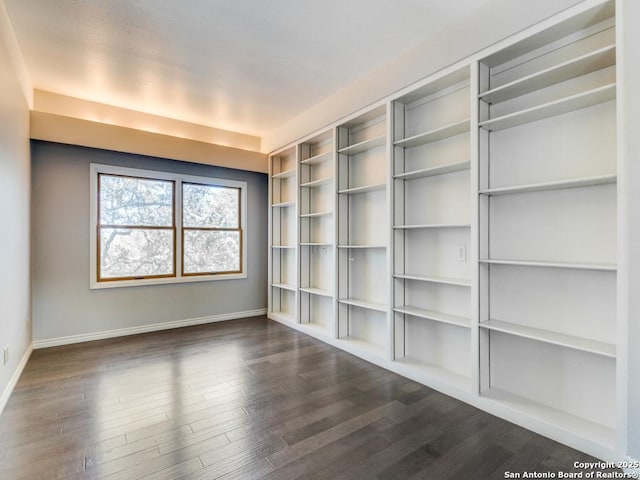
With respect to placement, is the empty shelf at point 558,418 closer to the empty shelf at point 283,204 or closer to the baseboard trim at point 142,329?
the empty shelf at point 283,204

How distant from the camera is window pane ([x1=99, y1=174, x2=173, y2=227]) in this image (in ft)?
13.9

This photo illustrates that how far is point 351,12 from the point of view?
250cm

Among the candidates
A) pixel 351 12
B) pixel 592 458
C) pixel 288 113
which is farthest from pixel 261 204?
pixel 592 458

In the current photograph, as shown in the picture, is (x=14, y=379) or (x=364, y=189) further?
(x=364, y=189)

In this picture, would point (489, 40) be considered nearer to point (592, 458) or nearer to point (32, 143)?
point (592, 458)

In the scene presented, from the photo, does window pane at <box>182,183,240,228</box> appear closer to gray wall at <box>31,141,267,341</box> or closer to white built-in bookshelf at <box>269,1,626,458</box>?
gray wall at <box>31,141,267,341</box>

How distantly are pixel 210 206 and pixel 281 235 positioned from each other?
1.19 m

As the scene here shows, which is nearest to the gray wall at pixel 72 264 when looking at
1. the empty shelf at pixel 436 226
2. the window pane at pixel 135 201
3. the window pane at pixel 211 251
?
the window pane at pixel 135 201

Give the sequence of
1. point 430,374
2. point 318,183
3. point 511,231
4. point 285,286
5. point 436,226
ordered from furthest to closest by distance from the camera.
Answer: point 285,286 → point 318,183 → point 430,374 → point 436,226 → point 511,231

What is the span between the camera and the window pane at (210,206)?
191 inches

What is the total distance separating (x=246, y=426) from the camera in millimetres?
2213

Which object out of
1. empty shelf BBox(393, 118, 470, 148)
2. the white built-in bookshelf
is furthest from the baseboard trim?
empty shelf BBox(393, 118, 470, 148)

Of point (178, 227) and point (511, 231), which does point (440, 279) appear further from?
point (178, 227)

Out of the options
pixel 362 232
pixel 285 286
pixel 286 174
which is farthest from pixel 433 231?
pixel 286 174
